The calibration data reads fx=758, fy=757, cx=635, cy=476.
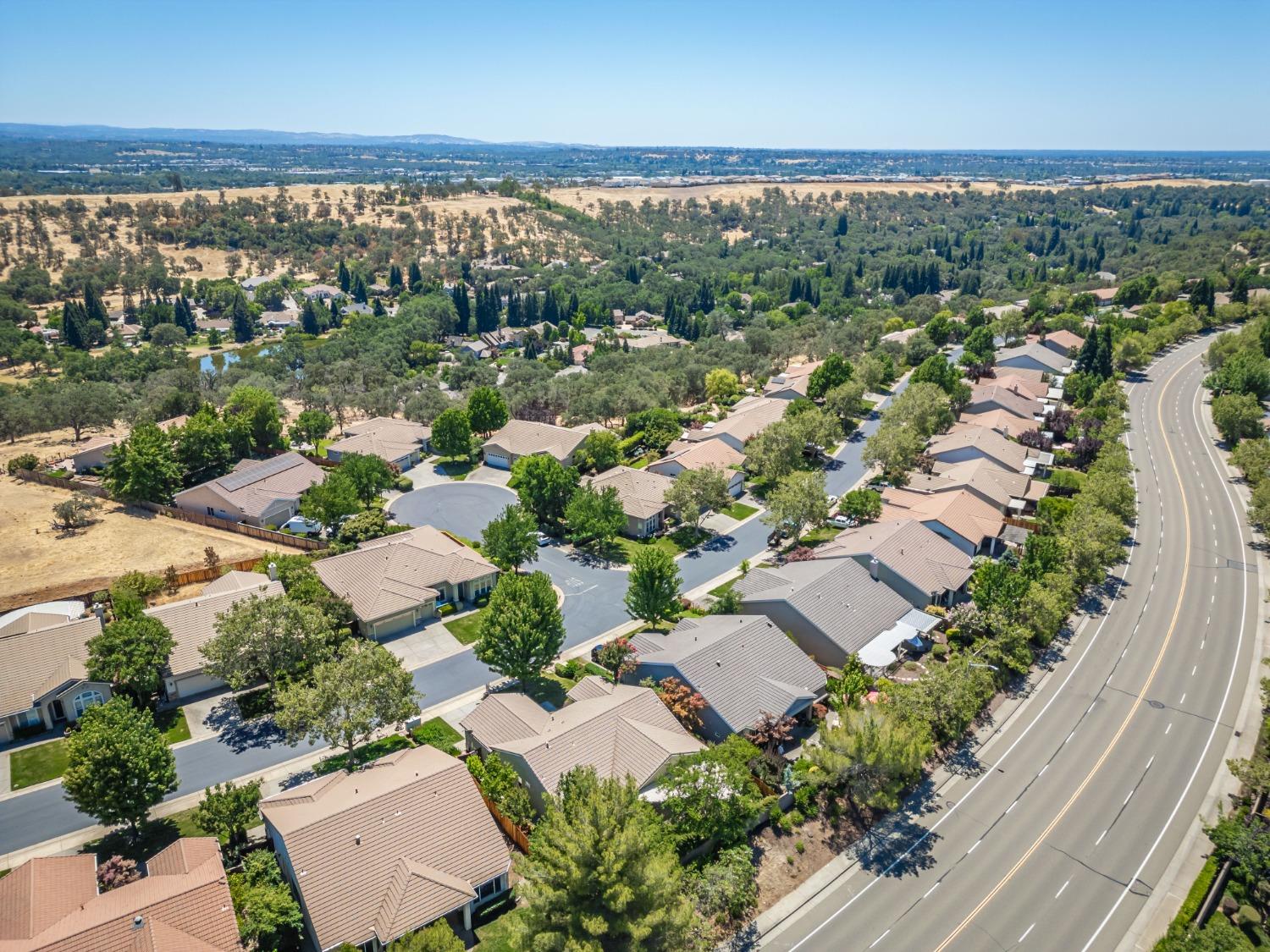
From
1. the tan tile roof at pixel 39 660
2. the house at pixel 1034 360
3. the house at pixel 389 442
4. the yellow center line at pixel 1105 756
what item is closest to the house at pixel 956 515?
the yellow center line at pixel 1105 756

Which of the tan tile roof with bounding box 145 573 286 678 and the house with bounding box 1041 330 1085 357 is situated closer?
the tan tile roof with bounding box 145 573 286 678

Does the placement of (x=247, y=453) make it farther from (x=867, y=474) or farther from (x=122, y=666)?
(x=867, y=474)

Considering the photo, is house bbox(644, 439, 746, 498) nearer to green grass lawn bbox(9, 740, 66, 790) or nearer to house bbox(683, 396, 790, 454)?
house bbox(683, 396, 790, 454)

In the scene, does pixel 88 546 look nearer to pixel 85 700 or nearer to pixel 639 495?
pixel 85 700

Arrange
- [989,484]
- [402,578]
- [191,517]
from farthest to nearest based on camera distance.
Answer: [989,484] → [191,517] → [402,578]

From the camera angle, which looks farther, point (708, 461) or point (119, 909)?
point (708, 461)

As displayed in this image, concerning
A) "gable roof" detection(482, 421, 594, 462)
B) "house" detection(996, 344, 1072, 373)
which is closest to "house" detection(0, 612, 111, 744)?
"gable roof" detection(482, 421, 594, 462)

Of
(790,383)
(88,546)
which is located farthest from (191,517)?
(790,383)

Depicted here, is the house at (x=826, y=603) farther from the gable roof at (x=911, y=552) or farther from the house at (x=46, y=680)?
the house at (x=46, y=680)
